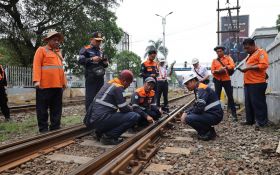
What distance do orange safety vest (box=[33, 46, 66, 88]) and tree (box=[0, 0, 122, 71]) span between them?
16506mm

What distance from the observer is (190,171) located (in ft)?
13.6

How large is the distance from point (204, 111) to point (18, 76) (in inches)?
679

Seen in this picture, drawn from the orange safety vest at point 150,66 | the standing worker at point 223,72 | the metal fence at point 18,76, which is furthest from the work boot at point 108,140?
the metal fence at point 18,76

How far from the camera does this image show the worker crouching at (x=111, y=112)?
5457 mm

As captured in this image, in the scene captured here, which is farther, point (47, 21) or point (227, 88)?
point (47, 21)

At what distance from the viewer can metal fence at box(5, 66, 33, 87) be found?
20.4 metres

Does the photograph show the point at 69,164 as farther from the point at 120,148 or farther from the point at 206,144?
the point at 206,144

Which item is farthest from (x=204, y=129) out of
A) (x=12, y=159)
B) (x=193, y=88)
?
(x=12, y=159)

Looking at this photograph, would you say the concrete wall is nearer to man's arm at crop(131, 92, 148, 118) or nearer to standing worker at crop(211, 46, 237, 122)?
standing worker at crop(211, 46, 237, 122)

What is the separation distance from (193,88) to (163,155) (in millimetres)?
1648

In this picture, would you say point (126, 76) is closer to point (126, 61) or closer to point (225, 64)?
point (225, 64)

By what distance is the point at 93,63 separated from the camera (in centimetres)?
705

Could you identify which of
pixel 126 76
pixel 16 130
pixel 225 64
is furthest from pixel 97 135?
pixel 225 64

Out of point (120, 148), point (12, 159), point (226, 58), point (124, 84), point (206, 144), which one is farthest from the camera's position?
point (226, 58)
